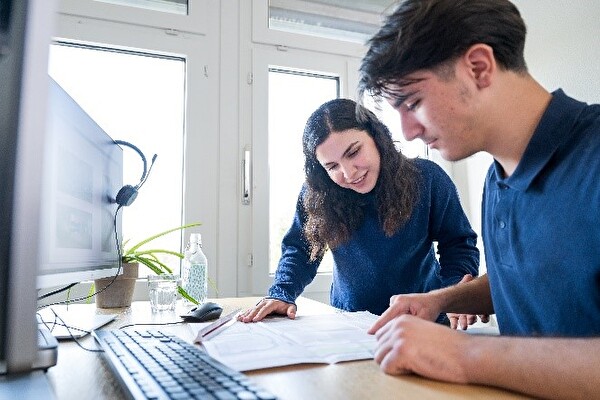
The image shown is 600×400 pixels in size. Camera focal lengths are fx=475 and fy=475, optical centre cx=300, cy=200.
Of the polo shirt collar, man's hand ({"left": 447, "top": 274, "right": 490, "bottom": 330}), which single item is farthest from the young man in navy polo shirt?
man's hand ({"left": 447, "top": 274, "right": 490, "bottom": 330})

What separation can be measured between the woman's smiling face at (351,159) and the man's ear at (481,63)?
2.21ft

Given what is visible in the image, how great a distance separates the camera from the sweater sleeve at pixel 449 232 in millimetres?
1502

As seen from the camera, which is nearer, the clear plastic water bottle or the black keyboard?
the black keyboard

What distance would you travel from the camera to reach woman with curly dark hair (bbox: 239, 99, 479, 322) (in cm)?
150

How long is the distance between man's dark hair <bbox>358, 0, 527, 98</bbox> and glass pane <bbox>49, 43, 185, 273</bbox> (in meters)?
1.41

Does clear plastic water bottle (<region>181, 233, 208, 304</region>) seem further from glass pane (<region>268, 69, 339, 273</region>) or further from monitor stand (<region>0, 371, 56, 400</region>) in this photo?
monitor stand (<region>0, 371, 56, 400</region>)

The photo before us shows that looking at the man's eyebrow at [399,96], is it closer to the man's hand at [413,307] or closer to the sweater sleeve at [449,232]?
the man's hand at [413,307]

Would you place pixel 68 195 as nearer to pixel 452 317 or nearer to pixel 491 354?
A: pixel 491 354

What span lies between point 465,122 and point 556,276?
30 cm

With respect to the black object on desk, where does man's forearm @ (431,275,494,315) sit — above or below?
above

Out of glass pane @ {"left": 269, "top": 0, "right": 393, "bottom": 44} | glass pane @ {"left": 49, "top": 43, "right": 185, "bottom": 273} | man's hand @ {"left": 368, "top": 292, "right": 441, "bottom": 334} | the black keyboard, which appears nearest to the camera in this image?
the black keyboard

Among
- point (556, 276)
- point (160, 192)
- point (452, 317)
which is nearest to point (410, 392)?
point (556, 276)

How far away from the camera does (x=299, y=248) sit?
1.57 meters

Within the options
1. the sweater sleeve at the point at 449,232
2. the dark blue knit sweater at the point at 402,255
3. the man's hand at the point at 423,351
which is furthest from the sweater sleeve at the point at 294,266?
the man's hand at the point at 423,351
